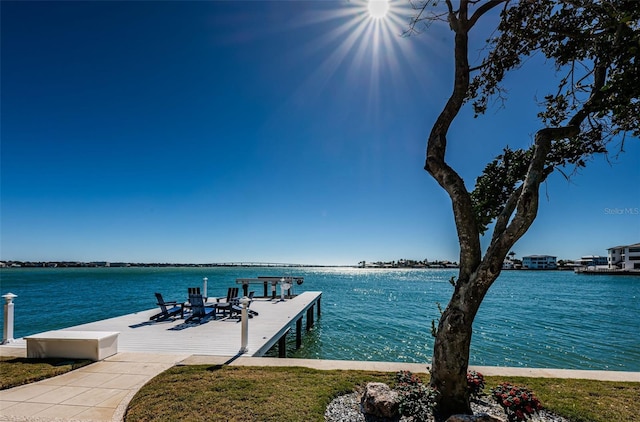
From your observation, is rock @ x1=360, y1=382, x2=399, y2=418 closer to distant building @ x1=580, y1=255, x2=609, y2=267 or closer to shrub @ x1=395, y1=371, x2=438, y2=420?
shrub @ x1=395, y1=371, x2=438, y2=420

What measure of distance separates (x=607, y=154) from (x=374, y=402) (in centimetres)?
539

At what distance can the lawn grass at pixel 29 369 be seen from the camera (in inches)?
219

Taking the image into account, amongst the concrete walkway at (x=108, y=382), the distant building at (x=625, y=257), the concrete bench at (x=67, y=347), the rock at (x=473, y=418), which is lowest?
the distant building at (x=625, y=257)

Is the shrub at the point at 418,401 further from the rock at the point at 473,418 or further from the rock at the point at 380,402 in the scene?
the rock at the point at 473,418

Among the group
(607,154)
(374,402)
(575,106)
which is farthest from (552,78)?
(374,402)

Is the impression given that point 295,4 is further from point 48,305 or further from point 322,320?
point 48,305

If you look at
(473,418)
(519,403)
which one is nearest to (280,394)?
(473,418)

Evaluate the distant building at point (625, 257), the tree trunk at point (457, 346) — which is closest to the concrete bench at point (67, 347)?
the tree trunk at point (457, 346)

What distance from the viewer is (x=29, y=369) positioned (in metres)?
6.12

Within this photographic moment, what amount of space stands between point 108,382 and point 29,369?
1931 mm

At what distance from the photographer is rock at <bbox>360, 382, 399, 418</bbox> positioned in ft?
14.1

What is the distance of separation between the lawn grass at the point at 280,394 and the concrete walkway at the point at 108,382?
34 centimetres

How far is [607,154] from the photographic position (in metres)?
5.16

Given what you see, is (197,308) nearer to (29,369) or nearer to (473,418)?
(29,369)
